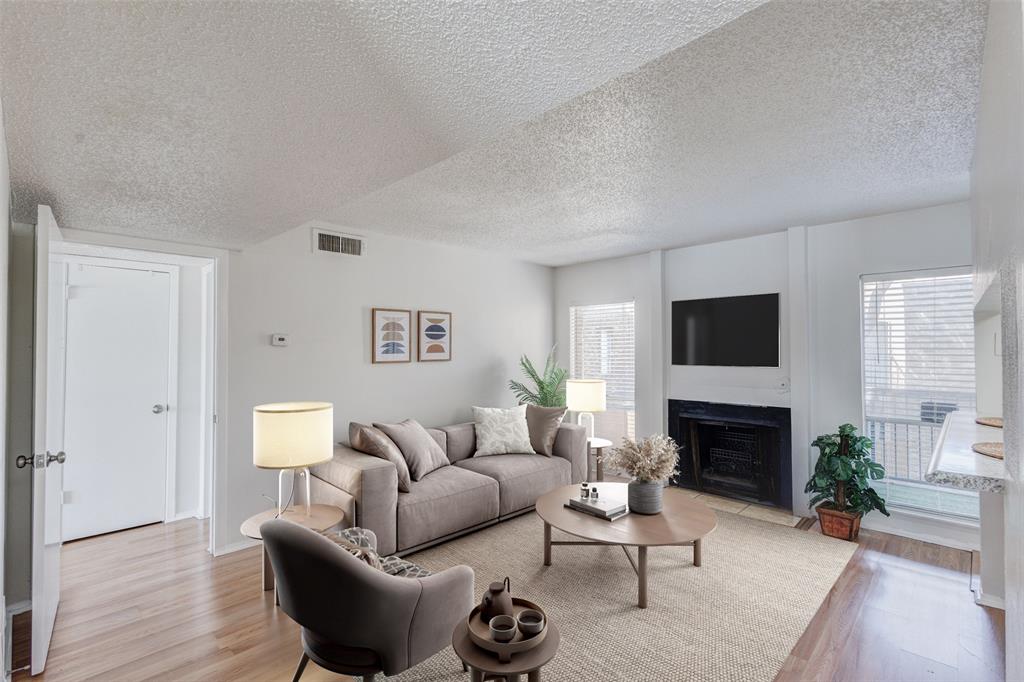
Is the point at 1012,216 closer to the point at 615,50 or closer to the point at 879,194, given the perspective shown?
the point at 615,50

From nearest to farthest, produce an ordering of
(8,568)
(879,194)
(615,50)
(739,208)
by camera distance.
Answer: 1. (615,50)
2. (8,568)
3. (879,194)
4. (739,208)

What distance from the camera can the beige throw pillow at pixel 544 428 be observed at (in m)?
4.56

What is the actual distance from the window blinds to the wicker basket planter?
815mm

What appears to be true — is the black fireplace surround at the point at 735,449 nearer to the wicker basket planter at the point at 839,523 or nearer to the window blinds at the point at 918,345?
the wicker basket planter at the point at 839,523

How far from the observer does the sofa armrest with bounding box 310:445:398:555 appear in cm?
310

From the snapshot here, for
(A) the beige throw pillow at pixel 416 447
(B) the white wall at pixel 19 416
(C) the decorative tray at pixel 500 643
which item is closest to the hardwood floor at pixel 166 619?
(B) the white wall at pixel 19 416

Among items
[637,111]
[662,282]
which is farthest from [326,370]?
[662,282]

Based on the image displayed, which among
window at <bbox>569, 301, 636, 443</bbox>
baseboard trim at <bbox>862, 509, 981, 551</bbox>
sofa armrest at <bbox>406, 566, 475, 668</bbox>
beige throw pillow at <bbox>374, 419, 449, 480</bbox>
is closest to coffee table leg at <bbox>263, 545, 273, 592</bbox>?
beige throw pillow at <bbox>374, 419, 449, 480</bbox>

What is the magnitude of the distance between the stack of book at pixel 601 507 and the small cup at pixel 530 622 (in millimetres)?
1322

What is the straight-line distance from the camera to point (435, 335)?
15.6 ft

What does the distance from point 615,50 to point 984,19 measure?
126 cm

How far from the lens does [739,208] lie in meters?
3.59

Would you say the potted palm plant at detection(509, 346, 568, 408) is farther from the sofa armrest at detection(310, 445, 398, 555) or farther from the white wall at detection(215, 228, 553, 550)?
the sofa armrest at detection(310, 445, 398, 555)

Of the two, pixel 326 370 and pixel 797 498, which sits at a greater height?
pixel 326 370
